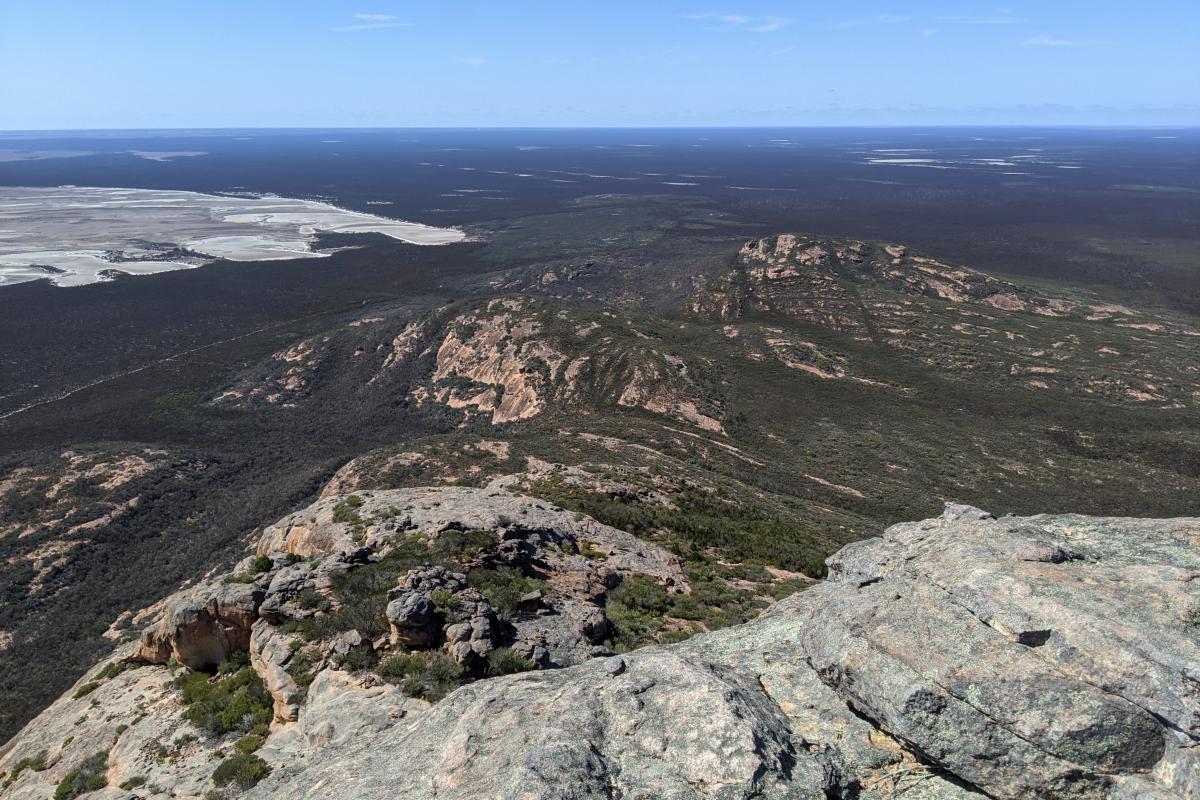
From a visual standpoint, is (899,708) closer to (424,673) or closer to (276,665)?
(424,673)

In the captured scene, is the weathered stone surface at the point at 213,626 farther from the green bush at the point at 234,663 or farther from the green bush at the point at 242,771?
the green bush at the point at 242,771

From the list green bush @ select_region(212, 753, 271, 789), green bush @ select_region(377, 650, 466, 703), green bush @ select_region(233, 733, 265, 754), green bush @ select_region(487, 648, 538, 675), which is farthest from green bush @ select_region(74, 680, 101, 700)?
green bush @ select_region(487, 648, 538, 675)

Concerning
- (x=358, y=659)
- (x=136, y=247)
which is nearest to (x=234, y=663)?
(x=358, y=659)

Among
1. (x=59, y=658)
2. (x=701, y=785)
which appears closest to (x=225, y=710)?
(x=701, y=785)

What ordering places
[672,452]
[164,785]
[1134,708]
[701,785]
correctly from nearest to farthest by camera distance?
[1134,708] → [701,785] → [164,785] → [672,452]

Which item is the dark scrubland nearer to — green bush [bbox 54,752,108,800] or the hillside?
the hillside

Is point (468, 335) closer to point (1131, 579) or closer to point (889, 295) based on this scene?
point (889, 295)
